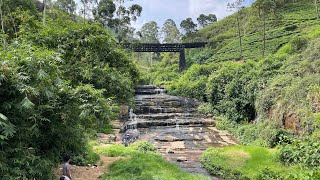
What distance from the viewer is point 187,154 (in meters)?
14.9

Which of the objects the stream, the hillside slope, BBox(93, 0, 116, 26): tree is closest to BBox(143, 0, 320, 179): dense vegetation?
the stream

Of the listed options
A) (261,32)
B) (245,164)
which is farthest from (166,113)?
(261,32)

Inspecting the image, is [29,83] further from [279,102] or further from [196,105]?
[196,105]

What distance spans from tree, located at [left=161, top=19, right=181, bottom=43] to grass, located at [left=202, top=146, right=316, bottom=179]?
66.3 metres

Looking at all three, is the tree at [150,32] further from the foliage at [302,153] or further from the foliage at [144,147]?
the foliage at [302,153]

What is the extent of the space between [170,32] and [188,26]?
28.4ft

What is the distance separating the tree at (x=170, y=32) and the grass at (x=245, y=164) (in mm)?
66272

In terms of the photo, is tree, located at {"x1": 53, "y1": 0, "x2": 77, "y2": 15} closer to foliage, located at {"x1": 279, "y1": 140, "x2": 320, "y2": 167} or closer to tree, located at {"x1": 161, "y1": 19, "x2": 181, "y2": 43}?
tree, located at {"x1": 161, "y1": 19, "x2": 181, "y2": 43}

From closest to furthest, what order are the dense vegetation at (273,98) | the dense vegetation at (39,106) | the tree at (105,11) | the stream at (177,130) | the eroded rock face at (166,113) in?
the dense vegetation at (39,106) < the dense vegetation at (273,98) < the stream at (177,130) < the eroded rock face at (166,113) < the tree at (105,11)

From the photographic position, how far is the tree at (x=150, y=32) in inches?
3110

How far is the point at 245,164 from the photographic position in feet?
37.4

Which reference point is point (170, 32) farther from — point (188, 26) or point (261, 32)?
point (261, 32)

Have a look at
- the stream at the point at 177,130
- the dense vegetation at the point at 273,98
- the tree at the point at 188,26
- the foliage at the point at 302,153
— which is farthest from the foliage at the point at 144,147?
the tree at the point at 188,26

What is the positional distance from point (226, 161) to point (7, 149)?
870 cm
